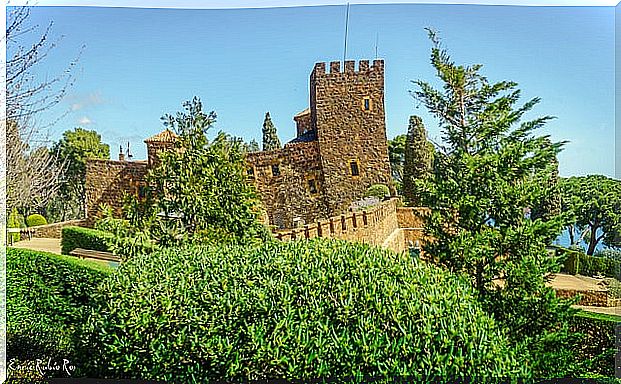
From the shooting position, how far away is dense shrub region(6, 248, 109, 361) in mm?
4320

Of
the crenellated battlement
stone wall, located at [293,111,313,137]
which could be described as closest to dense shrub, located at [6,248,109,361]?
stone wall, located at [293,111,313,137]

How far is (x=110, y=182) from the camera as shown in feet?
14.7

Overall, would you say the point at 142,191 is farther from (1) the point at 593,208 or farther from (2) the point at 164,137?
(1) the point at 593,208

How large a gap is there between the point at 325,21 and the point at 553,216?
1.83 meters

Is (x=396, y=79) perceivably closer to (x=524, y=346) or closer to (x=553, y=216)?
(x=553, y=216)

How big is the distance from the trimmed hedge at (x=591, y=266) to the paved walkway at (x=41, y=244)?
3276mm

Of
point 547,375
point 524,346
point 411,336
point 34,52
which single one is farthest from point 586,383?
point 34,52

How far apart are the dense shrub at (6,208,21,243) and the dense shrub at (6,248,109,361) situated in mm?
122

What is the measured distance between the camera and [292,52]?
4.32 metres

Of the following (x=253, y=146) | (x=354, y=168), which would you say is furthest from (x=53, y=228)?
(x=354, y=168)

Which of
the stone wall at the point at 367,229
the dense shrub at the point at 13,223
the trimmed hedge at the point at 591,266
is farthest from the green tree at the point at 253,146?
the trimmed hedge at the point at 591,266

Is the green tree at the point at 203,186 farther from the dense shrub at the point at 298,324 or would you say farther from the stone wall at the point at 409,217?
the dense shrub at the point at 298,324

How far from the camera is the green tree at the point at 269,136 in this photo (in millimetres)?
4324

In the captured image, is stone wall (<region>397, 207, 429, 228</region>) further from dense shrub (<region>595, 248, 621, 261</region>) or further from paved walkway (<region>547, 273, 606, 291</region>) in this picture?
dense shrub (<region>595, 248, 621, 261</region>)
